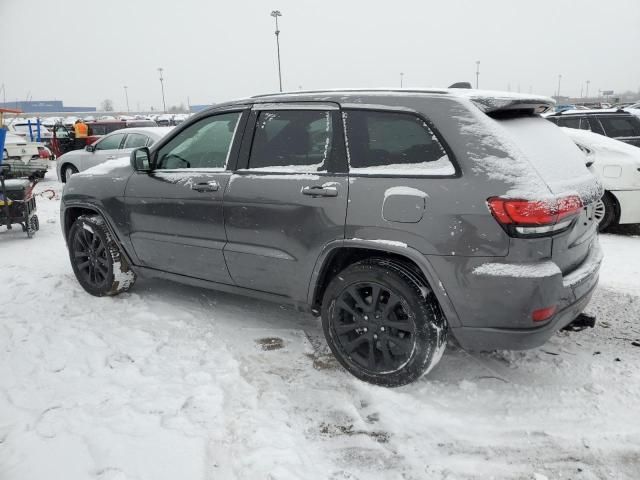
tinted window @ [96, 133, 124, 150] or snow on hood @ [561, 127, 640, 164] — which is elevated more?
Result: tinted window @ [96, 133, 124, 150]

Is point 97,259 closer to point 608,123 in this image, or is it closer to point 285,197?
point 285,197

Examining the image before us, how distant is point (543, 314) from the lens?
108 inches

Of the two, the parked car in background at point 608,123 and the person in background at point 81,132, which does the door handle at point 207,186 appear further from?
the person in background at point 81,132

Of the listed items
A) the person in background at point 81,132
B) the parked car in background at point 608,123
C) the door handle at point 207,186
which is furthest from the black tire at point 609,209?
the person in background at point 81,132

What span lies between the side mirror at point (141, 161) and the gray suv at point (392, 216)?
19cm

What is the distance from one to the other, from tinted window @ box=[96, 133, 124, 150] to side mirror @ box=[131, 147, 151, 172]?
331 inches

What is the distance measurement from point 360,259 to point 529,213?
1116 mm

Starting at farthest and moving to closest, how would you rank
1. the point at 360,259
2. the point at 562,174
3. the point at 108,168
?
the point at 108,168
the point at 360,259
the point at 562,174

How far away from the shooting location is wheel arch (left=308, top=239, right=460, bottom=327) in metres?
2.89

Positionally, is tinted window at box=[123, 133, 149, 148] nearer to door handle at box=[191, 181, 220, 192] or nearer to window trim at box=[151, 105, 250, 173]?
window trim at box=[151, 105, 250, 173]

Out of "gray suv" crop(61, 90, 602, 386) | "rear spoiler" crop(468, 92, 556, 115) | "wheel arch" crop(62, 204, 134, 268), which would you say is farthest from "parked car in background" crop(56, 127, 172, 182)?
"rear spoiler" crop(468, 92, 556, 115)

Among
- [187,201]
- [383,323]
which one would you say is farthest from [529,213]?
[187,201]

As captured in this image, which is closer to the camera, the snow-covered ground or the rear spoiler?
the snow-covered ground

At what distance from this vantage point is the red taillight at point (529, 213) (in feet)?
8.51
